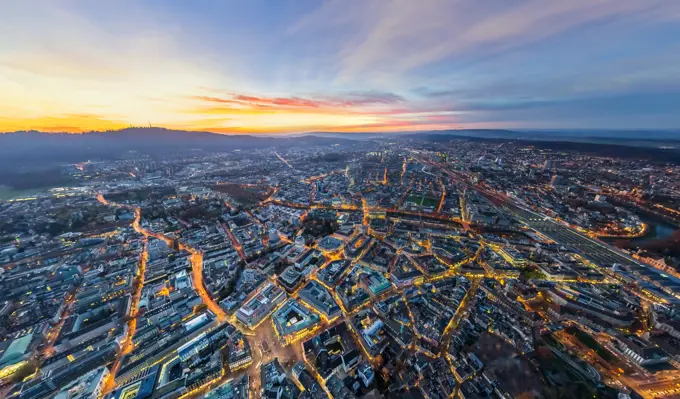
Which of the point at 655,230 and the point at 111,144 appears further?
the point at 111,144

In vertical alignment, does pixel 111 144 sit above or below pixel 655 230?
above

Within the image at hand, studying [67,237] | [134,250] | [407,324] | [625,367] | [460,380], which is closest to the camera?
[460,380]

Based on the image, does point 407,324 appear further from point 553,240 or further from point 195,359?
point 553,240

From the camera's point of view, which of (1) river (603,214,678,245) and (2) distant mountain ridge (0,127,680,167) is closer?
(1) river (603,214,678,245)

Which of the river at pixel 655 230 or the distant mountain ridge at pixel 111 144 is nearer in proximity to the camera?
the river at pixel 655 230

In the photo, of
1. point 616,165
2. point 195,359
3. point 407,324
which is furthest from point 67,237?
point 616,165

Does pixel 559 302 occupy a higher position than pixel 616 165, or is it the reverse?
pixel 616 165

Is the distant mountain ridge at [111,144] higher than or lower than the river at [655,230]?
higher

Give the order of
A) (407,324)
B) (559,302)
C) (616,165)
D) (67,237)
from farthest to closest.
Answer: (616,165) < (67,237) < (559,302) < (407,324)

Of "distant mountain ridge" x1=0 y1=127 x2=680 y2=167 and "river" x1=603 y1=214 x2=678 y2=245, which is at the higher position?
"distant mountain ridge" x1=0 y1=127 x2=680 y2=167

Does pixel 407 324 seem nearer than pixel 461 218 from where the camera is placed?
Yes
